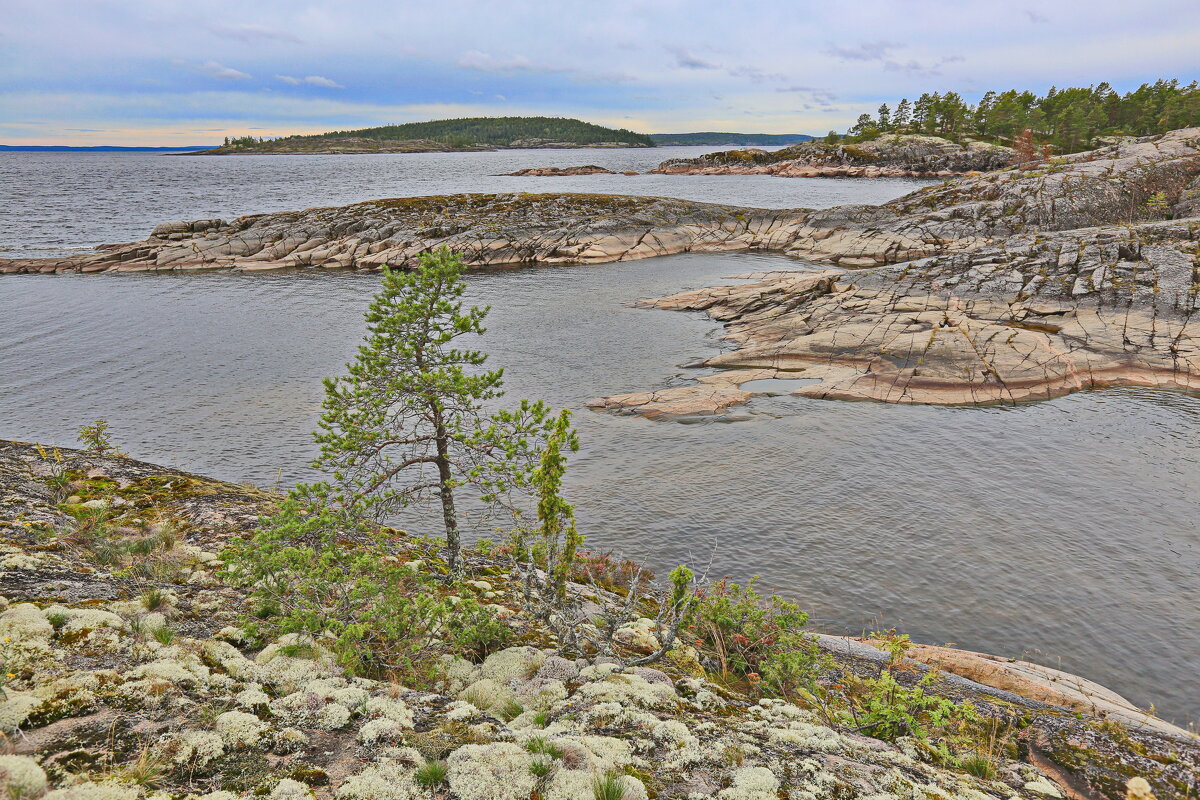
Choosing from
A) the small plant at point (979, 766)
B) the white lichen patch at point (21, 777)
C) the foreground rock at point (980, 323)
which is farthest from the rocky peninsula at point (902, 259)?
the small plant at point (979, 766)

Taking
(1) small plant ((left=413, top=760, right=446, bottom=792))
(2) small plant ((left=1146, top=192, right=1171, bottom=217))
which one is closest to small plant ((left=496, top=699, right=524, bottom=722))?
(1) small plant ((left=413, top=760, right=446, bottom=792))

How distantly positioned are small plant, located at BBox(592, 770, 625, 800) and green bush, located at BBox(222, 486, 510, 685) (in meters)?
4.08

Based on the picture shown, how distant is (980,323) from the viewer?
3562cm

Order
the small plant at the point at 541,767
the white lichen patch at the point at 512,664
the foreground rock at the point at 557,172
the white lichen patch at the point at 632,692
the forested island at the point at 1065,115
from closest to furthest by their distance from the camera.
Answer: the small plant at the point at 541,767
the white lichen patch at the point at 632,692
the white lichen patch at the point at 512,664
the forested island at the point at 1065,115
the foreground rock at the point at 557,172

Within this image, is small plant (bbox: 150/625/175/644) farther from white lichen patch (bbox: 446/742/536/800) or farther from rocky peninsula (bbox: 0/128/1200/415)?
rocky peninsula (bbox: 0/128/1200/415)

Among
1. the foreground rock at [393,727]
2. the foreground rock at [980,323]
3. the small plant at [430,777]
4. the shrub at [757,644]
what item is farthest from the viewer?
the foreground rock at [980,323]

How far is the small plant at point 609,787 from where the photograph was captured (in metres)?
6.16

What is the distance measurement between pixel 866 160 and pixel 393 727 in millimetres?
187445

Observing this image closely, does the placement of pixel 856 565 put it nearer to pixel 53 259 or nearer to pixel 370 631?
pixel 370 631

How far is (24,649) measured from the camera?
6.95 meters

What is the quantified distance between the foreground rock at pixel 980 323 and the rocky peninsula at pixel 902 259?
0.11m

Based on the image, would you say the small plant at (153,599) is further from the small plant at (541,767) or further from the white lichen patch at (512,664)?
the small plant at (541,767)

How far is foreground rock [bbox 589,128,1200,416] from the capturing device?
104 feet

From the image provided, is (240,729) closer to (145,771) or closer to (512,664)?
(145,771)
